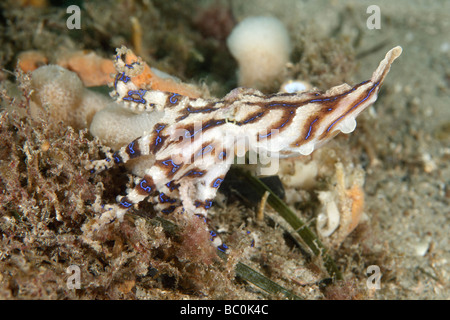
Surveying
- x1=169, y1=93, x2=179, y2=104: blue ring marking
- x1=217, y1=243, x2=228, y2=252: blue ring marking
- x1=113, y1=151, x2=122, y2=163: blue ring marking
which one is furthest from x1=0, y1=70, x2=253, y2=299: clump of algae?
x1=169, y1=93, x2=179, y2=104: blue ring marking

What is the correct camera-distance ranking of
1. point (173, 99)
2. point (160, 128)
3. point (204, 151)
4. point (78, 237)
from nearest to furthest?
point (78, 237)
point (204, 151)
point (160, 128)
point (173, 99)

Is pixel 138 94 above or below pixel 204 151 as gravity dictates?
above

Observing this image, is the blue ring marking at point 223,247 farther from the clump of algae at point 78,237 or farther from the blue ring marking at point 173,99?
the blue ring marking at point 173,99

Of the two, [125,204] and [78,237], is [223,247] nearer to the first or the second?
[125,204]

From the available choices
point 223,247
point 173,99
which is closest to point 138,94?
point 173,99

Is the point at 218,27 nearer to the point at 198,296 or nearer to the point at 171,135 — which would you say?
the point at 171,135

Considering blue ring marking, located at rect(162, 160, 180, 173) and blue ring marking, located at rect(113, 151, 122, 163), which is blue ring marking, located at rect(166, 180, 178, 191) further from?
blue ring marking, located at rect(113, 151, 122, 163)

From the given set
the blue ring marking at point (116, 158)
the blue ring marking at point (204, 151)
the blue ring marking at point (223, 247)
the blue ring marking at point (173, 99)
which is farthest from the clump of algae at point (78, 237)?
the blue ring marking at point (173, 99)

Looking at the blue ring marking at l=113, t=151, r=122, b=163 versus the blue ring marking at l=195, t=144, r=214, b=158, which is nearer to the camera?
the blue ring marking at l=195, t=144, r=214, b=158

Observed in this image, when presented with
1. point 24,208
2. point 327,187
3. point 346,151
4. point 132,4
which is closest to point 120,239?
point 24,208

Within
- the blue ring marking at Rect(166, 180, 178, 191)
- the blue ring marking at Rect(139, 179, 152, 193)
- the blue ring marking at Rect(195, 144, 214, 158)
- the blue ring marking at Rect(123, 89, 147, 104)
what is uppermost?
the blue ring marking at Rect(123, 89, 147, 104)
